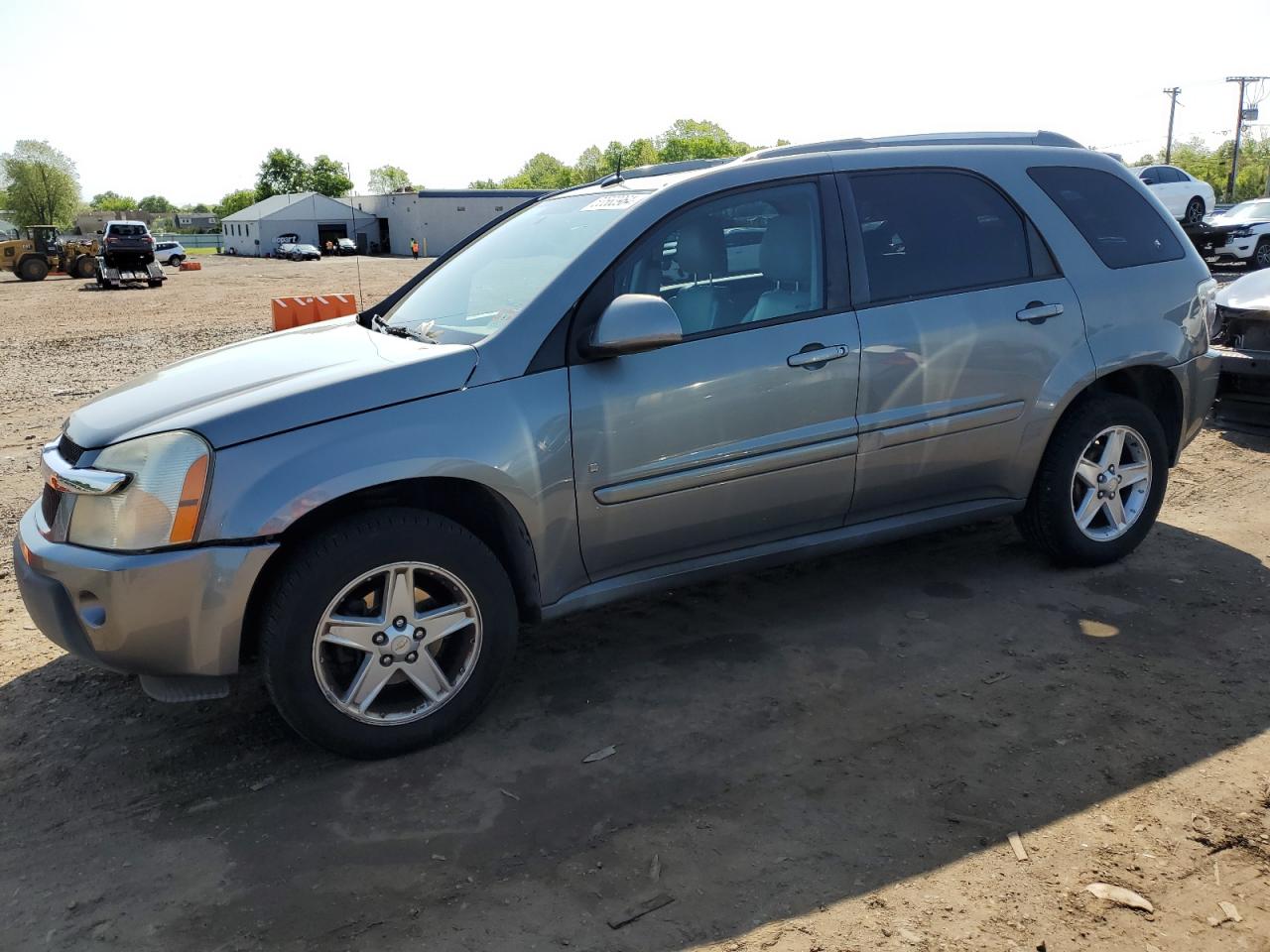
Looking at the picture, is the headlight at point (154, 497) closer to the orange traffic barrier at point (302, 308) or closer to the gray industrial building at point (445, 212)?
the orange traffic barrier at point (302, 308)

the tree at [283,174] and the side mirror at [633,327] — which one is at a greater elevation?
the tree at [283,174]

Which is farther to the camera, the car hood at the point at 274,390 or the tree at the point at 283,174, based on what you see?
the tree at the point at 283,174

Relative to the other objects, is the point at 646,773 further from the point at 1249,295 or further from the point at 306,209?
the point at 306,209

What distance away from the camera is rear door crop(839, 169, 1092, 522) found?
416 cm

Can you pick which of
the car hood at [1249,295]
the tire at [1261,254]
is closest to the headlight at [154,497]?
the car hood at [1249,295]

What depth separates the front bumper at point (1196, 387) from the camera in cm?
492

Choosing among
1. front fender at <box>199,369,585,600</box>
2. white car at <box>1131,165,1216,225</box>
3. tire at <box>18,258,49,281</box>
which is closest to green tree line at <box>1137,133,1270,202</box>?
white car at <box>1131,165,1216,225</box>

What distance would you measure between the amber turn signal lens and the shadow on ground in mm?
851

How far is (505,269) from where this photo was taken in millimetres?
4145

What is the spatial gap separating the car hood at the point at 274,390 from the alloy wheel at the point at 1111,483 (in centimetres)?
294

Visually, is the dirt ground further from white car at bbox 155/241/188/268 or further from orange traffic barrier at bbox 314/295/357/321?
white car at bbox 155/241/188/268

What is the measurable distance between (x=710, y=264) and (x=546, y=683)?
1710mm

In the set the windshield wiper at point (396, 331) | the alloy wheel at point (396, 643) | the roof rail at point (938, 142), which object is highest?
the roof rail at point (938, 142)

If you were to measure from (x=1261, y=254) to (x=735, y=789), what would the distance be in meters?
22.8
